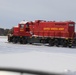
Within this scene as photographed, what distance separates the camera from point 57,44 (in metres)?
30.3

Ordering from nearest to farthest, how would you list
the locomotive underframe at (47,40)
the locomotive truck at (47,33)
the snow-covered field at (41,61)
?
the snow-covered field at (41,61) → the locomotive underframe at (47,40) → the locomotive truck at (47,33)

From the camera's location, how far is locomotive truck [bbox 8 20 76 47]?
3026 centimetres

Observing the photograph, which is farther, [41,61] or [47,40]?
[47,40]

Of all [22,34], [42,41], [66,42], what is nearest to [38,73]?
[66,42]

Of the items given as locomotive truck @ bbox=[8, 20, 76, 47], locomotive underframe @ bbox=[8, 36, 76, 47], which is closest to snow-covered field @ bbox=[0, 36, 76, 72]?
locomotive underframe @ bbox=[8, 36, 76, 47]

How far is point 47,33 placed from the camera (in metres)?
31.7

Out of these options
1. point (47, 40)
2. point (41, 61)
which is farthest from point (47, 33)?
point (41, 61)

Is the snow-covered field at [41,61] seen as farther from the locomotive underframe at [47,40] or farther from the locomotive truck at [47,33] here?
the locomotive truck at [47,33]

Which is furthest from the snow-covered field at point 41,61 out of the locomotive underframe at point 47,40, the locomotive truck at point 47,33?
the locomotive truck at point 47,33

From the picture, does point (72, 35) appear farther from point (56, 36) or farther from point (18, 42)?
point (18, 42)

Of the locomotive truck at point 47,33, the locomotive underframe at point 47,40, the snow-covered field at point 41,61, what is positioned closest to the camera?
the snow-covered field at point 41,61

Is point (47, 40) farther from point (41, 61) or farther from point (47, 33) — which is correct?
point (41, 61)

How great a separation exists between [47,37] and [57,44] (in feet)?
5.65

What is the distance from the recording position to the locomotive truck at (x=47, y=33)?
1191 inches
